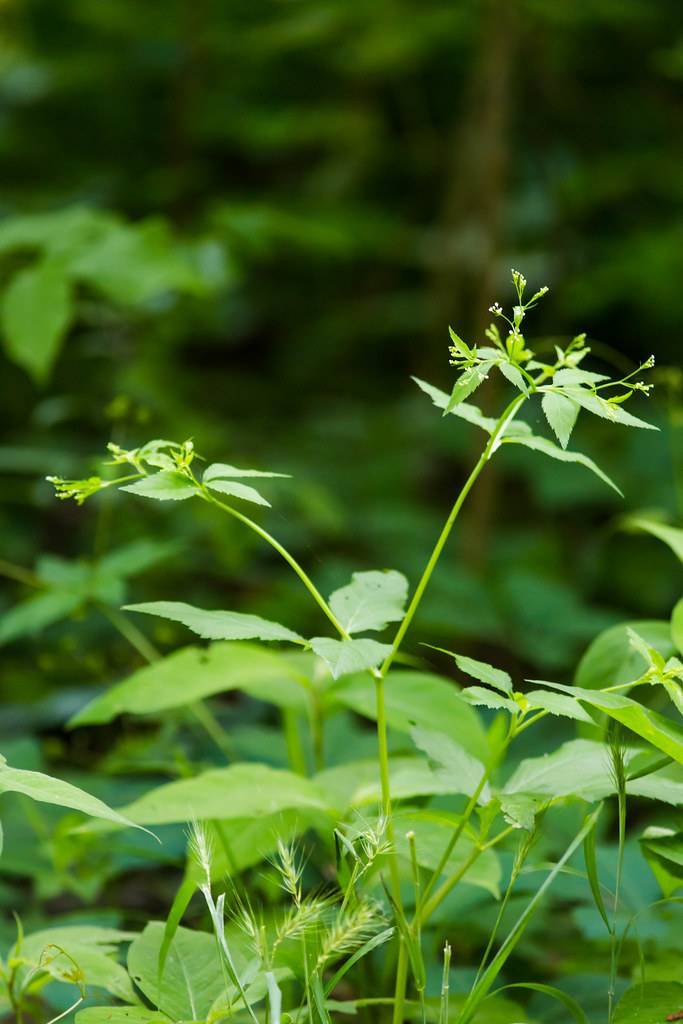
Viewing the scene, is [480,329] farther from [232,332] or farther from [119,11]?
[119,11]

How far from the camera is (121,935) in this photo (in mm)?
880

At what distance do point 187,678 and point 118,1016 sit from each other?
1.33 feet

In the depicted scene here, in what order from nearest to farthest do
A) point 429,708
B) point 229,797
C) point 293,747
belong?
1. point 229,797
2. point 429,708
3. point 293,747

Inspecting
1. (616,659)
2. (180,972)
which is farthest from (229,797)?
(616,659)

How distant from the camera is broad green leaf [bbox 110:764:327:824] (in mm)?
881

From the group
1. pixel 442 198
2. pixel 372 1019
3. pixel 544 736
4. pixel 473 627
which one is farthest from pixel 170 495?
pixel 442 198

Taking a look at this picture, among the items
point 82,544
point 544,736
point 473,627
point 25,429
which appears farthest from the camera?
point 25,429

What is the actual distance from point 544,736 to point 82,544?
1.55 metres

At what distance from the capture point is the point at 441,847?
885 millimetres

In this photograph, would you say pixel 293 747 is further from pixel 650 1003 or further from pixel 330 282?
pixel 330 282

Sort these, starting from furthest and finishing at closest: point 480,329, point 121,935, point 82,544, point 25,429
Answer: point 25,429
point 82,544
point 480,329
point 121,935

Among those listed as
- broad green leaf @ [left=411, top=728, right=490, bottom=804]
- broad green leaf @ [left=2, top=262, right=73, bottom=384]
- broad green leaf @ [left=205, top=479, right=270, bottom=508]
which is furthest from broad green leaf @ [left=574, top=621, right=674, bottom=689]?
broad green leaf @ [left=2, top=262, right=73, bottom=384]

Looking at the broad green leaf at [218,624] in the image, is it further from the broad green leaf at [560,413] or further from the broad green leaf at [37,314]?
the broad green leaf at [37,314]

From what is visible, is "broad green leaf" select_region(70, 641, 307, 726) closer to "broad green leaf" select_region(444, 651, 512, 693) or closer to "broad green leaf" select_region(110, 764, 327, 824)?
"broad green leaf" select_region(110, 764, 327, 824)
